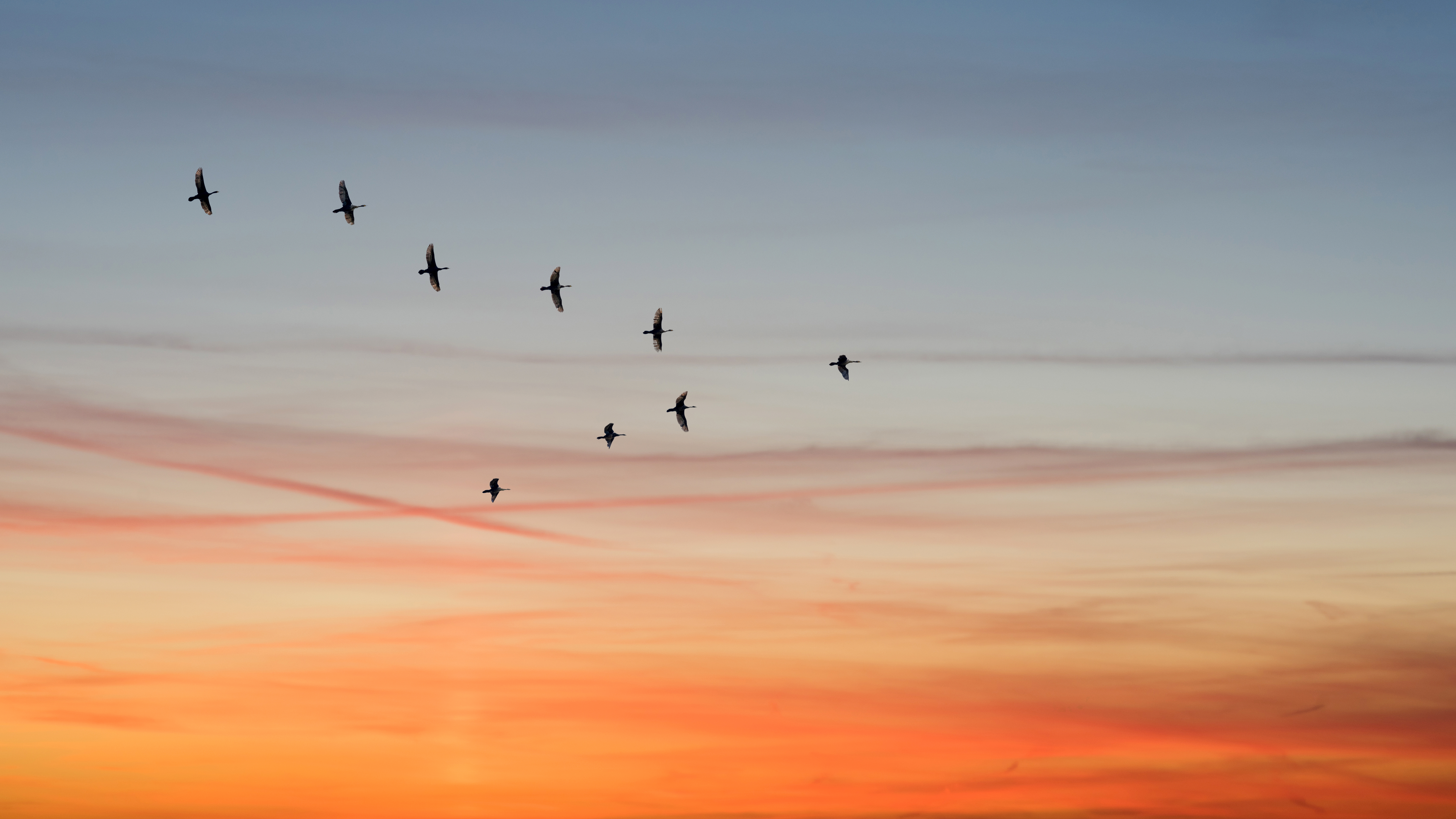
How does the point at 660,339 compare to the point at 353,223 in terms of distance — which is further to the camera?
A: the point at 660,339

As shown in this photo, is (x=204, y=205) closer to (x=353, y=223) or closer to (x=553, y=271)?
(x=353, y=223)

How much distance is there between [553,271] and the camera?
7456 inches

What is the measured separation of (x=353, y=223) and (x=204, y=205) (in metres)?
19.4

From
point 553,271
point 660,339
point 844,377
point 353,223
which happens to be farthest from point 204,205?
point 844,377

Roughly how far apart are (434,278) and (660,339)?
108ft

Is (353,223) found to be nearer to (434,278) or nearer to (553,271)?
(434,278)

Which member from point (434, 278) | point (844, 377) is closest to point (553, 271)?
point (434, 278)

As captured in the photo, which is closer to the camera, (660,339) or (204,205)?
(204,205)

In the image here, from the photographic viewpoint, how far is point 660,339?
648 ft

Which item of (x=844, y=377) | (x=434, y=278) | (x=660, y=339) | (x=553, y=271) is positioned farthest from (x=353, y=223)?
(x=844, y=377)

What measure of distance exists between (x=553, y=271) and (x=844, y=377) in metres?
42.6

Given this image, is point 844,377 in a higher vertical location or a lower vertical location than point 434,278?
lower

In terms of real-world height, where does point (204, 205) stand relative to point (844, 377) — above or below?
above

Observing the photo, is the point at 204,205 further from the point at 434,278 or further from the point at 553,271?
the point at 553,271
